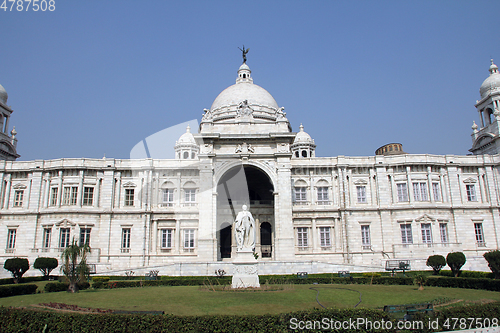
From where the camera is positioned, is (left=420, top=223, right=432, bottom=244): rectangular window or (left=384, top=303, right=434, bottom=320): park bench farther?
(left=420, top=223, right=432, bottom=244): rectangular window

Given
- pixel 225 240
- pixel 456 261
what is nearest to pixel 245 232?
pixel 456 261

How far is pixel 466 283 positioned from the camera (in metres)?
21.3

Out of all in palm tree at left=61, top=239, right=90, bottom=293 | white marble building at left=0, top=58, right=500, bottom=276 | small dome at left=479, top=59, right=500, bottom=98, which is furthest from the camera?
small dome at left=479, top=59, right=500, bottom=98

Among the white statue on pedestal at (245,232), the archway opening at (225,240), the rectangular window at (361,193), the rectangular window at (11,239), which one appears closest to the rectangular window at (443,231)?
the rectangular window at (361,193)

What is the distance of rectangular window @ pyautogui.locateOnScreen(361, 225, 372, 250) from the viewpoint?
4053 cm

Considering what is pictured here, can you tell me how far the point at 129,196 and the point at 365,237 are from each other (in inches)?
1055

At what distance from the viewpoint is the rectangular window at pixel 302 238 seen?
4103 cm

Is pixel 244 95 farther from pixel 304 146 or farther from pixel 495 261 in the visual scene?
pixel 495 261

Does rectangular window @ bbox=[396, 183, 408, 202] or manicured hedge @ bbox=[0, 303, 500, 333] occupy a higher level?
rectangular window @ bbox=[396, 183, 408, 202]

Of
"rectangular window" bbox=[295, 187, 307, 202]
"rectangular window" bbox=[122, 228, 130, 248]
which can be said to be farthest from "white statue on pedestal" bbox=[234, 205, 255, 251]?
"rectangular window" bbox=[122, 228, 130, 248]

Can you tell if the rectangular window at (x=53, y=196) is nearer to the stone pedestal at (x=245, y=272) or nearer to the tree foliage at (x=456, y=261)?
the stone pedestal at (x=245, y=272)

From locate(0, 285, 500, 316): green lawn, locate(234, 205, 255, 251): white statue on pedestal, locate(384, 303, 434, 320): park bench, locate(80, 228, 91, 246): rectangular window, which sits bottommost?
locate(0, 285, 500, 316): green lawn

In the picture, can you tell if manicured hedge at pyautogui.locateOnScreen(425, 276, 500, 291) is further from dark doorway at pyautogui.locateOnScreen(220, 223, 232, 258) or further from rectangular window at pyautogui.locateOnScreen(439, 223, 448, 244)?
dark doorway at pyautogui.locateOnScreen(220, 223, 232, 258)

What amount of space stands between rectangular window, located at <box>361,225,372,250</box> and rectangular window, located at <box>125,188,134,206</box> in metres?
26.0
